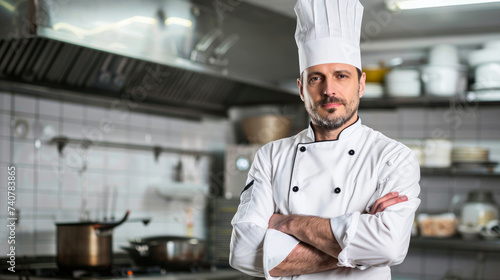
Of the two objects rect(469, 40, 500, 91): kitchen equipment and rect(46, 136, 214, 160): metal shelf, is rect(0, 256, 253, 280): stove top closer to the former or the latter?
rect(46, 136, 214, 160): metal shelf

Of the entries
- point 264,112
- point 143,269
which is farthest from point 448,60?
point 143,269

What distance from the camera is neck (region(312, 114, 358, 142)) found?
6.38ft

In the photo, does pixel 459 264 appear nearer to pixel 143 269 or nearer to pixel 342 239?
pixel 143 269

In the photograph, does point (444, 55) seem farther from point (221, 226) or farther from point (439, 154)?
point (221, 226)

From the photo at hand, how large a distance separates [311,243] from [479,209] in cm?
301

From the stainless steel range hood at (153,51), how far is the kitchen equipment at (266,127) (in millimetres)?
145

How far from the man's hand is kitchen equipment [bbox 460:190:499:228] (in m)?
2.87

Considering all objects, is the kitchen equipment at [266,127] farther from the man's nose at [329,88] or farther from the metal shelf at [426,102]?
the man's nose at [329,88]

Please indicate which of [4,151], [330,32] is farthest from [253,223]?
[4,151]

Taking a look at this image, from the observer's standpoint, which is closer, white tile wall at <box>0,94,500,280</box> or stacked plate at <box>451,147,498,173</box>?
white tile wall at <box>0,94,500,280</box>

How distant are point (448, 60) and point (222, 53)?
1.76m

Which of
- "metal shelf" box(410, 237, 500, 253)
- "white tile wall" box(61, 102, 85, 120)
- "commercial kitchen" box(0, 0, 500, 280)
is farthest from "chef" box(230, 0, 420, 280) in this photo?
"metal shelf" box(410, 237, 500, 253)

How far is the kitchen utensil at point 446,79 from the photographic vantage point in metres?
4.53

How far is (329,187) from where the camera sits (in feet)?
6.24
